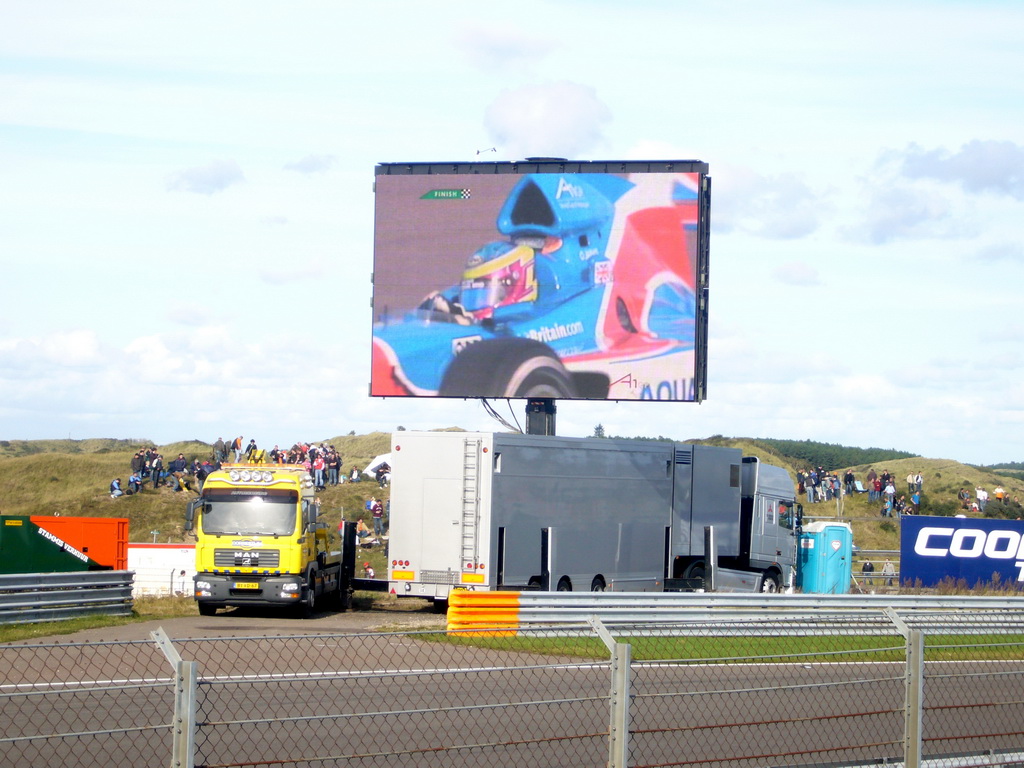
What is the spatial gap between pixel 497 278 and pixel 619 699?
72.0 feet

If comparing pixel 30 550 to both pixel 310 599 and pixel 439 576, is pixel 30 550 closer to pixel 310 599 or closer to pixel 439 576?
pixel 310 599

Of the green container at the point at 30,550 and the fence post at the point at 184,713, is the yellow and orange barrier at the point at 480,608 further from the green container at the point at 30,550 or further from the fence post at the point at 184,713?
the fence post at the point at 184,713

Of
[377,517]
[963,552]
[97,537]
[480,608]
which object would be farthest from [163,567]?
[963,552]

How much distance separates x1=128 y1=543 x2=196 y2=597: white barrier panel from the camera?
90.9 ft

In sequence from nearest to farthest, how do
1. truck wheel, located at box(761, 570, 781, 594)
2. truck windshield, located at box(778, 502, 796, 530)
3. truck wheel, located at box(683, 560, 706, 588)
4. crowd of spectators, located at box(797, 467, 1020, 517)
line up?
truck wheel, located at box(683, 560, 706, 588) → truck wheel, located at box(761, 570, 781, 594) → truck windshield, located at box(778, 502, 796, 530) → crowd of spectators, located at box(797, 467, 1020, 517)

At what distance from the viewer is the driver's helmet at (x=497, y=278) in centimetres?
2734

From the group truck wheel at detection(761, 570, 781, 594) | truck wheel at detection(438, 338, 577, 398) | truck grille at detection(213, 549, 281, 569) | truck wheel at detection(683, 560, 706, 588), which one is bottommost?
truck wheel at detection(761, 570, 781, 594)

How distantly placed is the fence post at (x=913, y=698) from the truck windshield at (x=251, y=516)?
54.5 feet

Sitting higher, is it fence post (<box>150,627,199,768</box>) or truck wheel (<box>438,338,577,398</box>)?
truck wheel (<box>438,338,577,398</box>)

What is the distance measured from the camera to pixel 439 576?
74.4 ft

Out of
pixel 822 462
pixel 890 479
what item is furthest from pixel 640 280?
pixel 822 462

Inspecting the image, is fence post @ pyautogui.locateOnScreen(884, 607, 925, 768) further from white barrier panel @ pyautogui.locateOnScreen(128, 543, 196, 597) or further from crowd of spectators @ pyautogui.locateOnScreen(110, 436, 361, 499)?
crowd of spectators @ pyautogui.locateOnScreen(110, 436, 361, 499)

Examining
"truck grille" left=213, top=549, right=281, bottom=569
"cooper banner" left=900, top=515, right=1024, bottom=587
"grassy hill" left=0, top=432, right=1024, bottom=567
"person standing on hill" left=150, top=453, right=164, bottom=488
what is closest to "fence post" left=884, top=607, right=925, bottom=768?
"truck grille" left=213, top=549, right=281, bottom=569

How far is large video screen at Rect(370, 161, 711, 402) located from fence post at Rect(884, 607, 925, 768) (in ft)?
65.5
